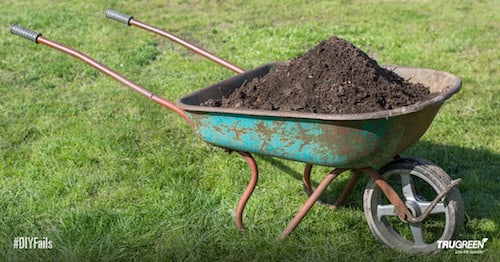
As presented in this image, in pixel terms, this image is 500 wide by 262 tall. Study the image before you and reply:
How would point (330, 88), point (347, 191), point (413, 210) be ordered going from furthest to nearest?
1. point (347, 191)
2. point (413, 210)
3. point (330, 88)

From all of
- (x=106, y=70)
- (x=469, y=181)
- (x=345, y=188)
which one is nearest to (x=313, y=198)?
(x=345, y=188)

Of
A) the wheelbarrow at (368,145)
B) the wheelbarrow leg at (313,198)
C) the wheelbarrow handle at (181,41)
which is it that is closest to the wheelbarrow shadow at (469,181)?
the wheelbarrow at (368,145)

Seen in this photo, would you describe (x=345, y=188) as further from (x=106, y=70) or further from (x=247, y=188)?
(x=106, y=70)

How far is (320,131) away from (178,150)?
1.77 metres

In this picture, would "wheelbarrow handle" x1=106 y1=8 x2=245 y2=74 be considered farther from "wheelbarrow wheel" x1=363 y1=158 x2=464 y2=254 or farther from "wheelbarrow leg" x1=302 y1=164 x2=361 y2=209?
"wheelbarrow wheel" x1=363 y1=158 x2=464 y2=254

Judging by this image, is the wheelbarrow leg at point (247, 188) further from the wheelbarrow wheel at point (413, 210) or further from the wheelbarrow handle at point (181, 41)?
the wheelbarrow handle at point (181, 41)

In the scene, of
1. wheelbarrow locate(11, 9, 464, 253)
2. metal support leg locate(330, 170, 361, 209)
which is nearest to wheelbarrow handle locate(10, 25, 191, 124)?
wheelbarrow locate(11, 9, 464, 253)

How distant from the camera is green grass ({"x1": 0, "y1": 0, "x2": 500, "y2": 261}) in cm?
296

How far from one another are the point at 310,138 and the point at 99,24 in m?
5.50

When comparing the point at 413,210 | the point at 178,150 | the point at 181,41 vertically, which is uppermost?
the point at 181,41

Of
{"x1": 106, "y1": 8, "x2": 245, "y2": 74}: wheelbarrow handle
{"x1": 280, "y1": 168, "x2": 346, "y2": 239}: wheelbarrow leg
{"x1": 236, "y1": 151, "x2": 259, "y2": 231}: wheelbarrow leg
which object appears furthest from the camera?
{"x1": 106, "y1": 8, "x2": 245, "y2": 74}: wheelbarrow handle

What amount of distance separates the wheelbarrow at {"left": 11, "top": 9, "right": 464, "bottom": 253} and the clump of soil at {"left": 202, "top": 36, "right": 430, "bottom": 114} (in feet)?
0.54

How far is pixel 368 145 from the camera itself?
243 cm

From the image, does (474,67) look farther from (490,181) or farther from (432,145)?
(490,181)
